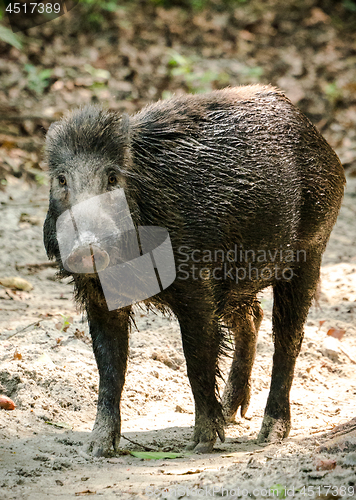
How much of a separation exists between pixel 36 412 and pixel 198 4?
11.7m

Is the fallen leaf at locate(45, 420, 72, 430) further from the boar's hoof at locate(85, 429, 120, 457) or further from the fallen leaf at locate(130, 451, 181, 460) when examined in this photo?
the fallen leaf at locate(130, 451, 181, 460)

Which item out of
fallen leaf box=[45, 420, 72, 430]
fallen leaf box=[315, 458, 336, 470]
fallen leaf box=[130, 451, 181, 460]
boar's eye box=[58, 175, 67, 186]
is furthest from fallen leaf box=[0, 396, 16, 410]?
fallen leaf box=[315, 458, 336, 470]

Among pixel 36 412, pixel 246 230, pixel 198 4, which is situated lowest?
pixel 36 412

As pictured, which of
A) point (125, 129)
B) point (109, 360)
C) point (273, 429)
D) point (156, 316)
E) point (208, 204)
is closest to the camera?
point (125, 129)

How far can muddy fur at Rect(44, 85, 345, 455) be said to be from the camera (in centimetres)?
339

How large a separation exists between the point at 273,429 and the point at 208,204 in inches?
64.8

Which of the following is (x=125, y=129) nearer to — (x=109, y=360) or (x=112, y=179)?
(x=112, y=179)

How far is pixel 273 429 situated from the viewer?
Answer: 158 inches

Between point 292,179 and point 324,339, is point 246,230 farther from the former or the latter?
point 324,339

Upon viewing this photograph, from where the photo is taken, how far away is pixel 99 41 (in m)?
11.8

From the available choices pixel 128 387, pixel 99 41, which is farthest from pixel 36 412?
pixel 99 41

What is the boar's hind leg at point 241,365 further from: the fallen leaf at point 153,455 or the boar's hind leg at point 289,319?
the fallen leaf at point 153,455

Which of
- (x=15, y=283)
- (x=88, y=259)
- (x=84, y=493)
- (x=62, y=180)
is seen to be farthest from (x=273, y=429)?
(x=15, y=283)

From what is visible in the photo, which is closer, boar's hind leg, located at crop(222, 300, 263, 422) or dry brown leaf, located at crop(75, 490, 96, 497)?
dry brown leaf, located at crop(75, 490, 96, 497)
